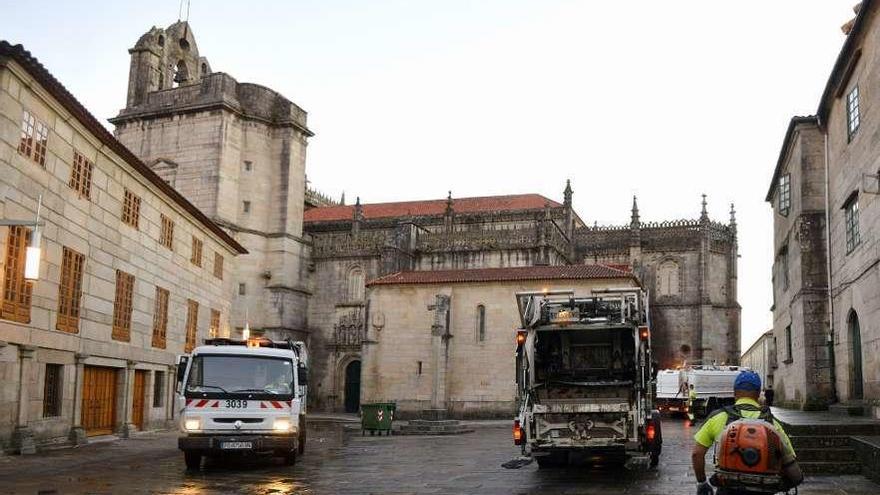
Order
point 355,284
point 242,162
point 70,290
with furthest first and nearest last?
point 355,284 → point 242,162 → point 70,290

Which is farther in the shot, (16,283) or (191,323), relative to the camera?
(191,323)

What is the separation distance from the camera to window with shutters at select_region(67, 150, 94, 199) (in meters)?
20.0

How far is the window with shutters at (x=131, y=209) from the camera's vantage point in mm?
23141

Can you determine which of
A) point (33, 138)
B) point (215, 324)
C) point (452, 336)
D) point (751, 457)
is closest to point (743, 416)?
point (751, 457)

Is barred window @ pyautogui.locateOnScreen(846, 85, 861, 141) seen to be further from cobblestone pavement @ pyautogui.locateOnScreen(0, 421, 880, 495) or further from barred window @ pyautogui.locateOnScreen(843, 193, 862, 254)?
cobblestone pavement @ pyautogui.locateOnScreen(0, 421, 880, 495)

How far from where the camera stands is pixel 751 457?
550 cm

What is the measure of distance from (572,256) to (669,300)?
23.6ft

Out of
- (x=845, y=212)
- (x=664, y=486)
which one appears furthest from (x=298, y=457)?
(x=845, y=212)

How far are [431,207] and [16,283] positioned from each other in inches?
1937

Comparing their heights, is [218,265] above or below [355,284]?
below

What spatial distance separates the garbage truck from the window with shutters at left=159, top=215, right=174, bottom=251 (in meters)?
13.9

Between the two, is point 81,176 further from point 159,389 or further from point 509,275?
point 509,275

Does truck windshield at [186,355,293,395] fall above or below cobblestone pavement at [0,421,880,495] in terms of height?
above

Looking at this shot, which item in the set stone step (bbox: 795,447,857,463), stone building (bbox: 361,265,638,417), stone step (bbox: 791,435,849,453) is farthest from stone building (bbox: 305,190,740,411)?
stone step (bbox: 795,447,857,463)
